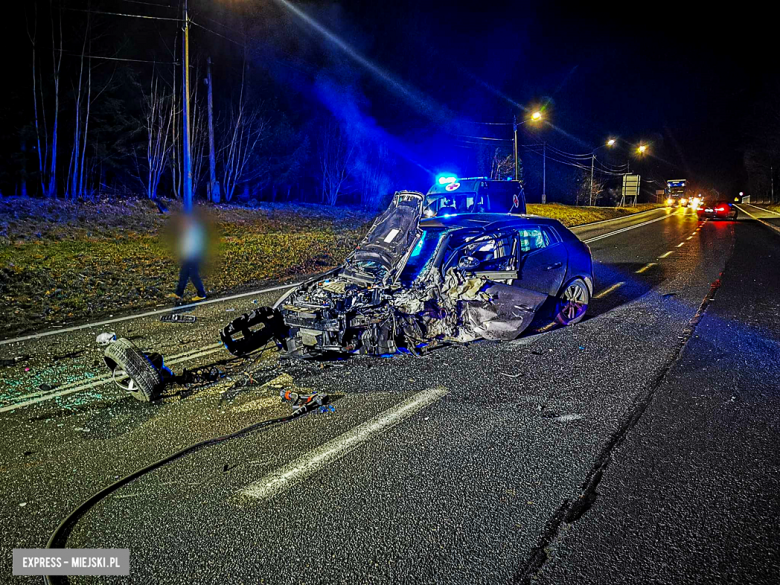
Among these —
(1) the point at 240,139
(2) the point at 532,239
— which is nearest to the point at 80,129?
(1) the point at 240,139

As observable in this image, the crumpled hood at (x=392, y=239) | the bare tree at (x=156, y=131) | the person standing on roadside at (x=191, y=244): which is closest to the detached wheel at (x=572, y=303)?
the crumpled hood at (x=392, y=239)

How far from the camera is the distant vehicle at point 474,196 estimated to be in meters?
14.9

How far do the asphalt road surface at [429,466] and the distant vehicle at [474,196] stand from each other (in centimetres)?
877

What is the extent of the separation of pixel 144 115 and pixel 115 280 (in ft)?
84.7

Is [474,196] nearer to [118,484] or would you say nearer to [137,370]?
[137,370]

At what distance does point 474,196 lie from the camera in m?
15.4

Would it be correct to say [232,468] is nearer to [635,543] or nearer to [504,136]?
[635,543]

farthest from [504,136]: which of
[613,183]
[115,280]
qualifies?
[115,280]

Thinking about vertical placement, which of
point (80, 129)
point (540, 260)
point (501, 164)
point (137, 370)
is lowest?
point (137, 370)

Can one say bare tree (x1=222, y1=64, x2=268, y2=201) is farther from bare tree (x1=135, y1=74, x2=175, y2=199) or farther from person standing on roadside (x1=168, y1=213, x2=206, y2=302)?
person standing on roadside (x1=168, y1=213, x2=206, y2=302)

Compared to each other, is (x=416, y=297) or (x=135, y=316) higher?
(x=416, y=297)

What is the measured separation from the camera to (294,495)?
3.31 metres

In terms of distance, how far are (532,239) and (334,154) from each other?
143 feet

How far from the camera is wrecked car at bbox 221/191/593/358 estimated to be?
19.5ft
